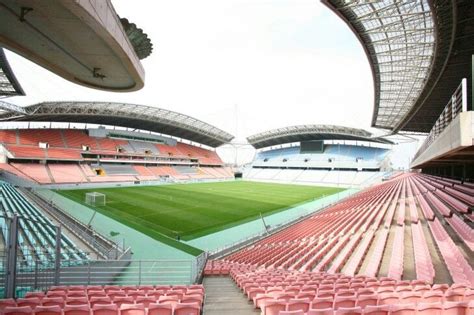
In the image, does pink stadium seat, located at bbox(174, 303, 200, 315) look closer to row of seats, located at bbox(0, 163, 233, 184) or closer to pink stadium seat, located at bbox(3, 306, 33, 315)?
pink stadium seat, located at bbox(3, 306, 33, 315)

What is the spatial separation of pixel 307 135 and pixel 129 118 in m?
38.7

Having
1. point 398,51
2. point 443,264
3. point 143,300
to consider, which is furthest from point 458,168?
point 143,300

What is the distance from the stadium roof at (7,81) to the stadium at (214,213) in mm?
189

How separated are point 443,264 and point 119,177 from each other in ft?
153

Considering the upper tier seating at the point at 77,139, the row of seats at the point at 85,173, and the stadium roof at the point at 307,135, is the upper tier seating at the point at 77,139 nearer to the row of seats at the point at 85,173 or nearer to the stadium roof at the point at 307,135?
the row of seats at the point at 85,173

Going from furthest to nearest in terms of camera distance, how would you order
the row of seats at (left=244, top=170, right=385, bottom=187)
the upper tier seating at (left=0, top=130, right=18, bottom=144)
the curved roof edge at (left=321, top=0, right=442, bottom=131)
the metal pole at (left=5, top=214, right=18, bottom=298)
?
the row of seats at (left=244, top=170, right=385, bottom=187), the upper tier seating at (left=0, top=130, right=18, bottom=144), the curved roof edge at (left=321, top=0, right=442, bottom=131), the metal pole at (left=5, top=214, right=18, bottom=298)

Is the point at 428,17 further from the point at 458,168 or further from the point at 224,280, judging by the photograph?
the point at 224,280

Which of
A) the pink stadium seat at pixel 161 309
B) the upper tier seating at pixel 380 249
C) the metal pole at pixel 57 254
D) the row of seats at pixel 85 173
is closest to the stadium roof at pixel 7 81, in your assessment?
the row of seats at pixel 85 173

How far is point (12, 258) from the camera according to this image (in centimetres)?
531

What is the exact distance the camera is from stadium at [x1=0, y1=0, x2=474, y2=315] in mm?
4832

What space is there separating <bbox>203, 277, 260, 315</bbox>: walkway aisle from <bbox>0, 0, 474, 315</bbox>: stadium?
59mm

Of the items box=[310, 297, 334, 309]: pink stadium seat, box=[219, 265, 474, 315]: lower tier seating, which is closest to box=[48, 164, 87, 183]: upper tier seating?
box=[219, 265, 474, 315]: lower tier seating

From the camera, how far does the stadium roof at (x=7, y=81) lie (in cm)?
2156

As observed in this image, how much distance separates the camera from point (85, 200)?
2897cm
